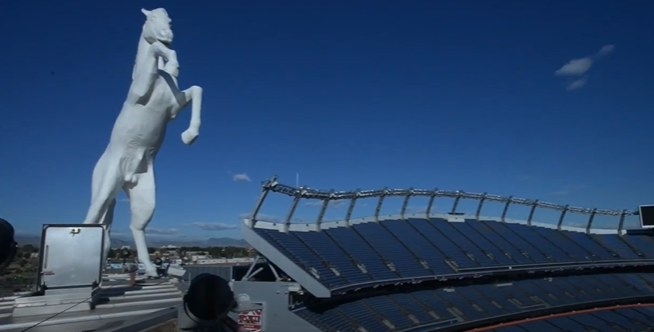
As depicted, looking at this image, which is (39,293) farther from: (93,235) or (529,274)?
(529,274)

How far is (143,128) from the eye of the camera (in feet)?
43.2

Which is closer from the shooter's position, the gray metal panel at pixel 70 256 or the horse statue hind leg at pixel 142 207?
the gray metal panel at pixel 70 256

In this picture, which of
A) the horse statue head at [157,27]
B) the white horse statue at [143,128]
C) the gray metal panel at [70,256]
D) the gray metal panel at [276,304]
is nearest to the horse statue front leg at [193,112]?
the white horse statue at [143,128]

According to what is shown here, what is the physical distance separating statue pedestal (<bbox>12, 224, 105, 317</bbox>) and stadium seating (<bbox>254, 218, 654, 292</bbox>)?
29.6 ft

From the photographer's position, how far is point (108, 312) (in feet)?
31.1

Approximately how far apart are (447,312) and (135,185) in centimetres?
1604

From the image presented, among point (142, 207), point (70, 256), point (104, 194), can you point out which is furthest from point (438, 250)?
point (70, 256)

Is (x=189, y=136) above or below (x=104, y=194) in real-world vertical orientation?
above

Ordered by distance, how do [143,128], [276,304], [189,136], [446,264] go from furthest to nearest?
[446,264] → [276,304] → [143,128] → [189,136]

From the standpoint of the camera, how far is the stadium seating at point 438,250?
2123cm

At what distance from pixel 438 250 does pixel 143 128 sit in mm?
19850

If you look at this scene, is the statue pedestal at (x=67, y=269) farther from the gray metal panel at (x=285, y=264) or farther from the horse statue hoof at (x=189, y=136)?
the gray metal panel at (x=285, y=264)

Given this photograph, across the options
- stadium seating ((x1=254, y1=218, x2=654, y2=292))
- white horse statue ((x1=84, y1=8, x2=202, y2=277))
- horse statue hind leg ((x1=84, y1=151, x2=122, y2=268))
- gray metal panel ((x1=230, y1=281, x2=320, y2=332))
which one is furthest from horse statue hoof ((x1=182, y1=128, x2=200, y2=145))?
stadium seating ((x1=254, y1=218, x2=654, y2=292))

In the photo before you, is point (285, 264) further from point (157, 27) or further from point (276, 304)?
point (157, 27)
